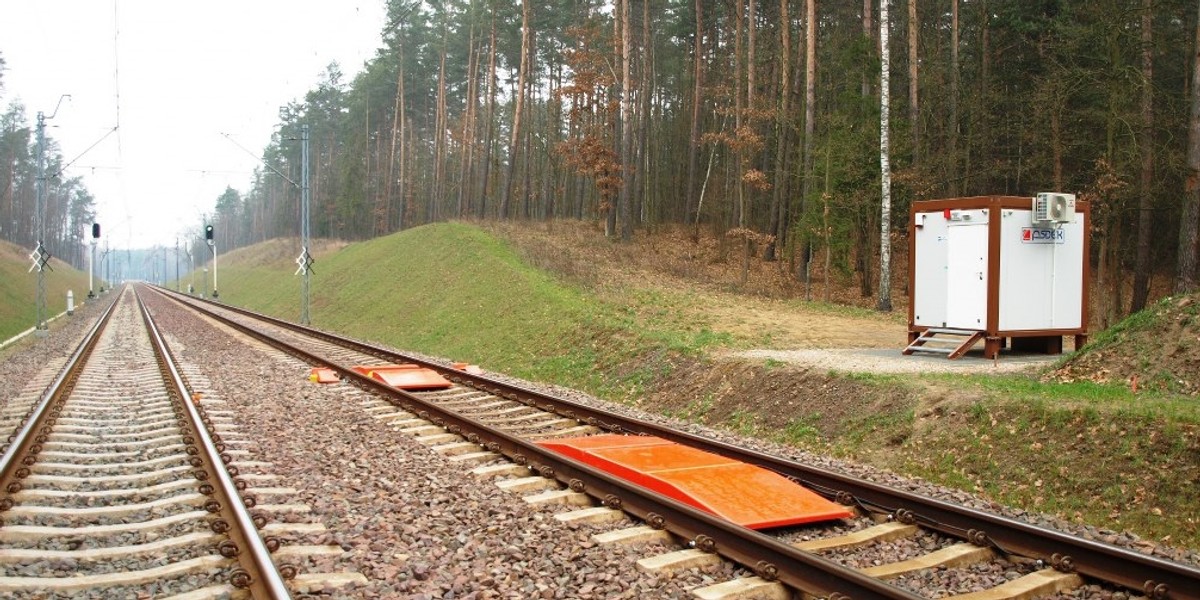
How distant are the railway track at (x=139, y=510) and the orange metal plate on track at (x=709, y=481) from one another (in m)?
2.61

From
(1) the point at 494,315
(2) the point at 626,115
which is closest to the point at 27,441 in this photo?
(1) the point at 494,315

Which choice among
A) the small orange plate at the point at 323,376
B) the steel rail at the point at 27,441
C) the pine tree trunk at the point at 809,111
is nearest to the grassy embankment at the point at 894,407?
the small orange plate at the point at 323,376

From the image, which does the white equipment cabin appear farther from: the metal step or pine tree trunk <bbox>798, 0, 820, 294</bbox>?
pine tree trunk <bbox>798, 0, 820, 294</bbox>

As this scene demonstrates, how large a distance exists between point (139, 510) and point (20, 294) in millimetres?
48355

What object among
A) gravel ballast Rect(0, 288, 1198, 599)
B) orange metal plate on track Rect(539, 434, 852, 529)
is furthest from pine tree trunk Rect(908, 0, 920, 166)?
orange metal plate on track Rect(539, 434, 852, 529)

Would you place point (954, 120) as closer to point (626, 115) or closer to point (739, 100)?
point (739, 100)

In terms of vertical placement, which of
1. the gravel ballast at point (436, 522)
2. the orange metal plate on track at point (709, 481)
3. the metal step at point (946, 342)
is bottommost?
the gravel ballast at point (436, 522)

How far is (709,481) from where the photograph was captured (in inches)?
278

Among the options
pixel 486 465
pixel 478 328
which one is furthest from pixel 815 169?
pixel 486 465

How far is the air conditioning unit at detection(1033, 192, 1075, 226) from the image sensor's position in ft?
46.0

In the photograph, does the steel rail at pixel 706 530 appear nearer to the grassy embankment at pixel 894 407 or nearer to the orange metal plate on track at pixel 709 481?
the orange metal plate on track at pixel 709 481

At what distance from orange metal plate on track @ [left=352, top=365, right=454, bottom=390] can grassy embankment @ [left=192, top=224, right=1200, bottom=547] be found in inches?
106

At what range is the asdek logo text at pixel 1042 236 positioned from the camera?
14227 millimetres

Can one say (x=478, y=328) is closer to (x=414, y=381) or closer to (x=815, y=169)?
(x=414, y=381)
